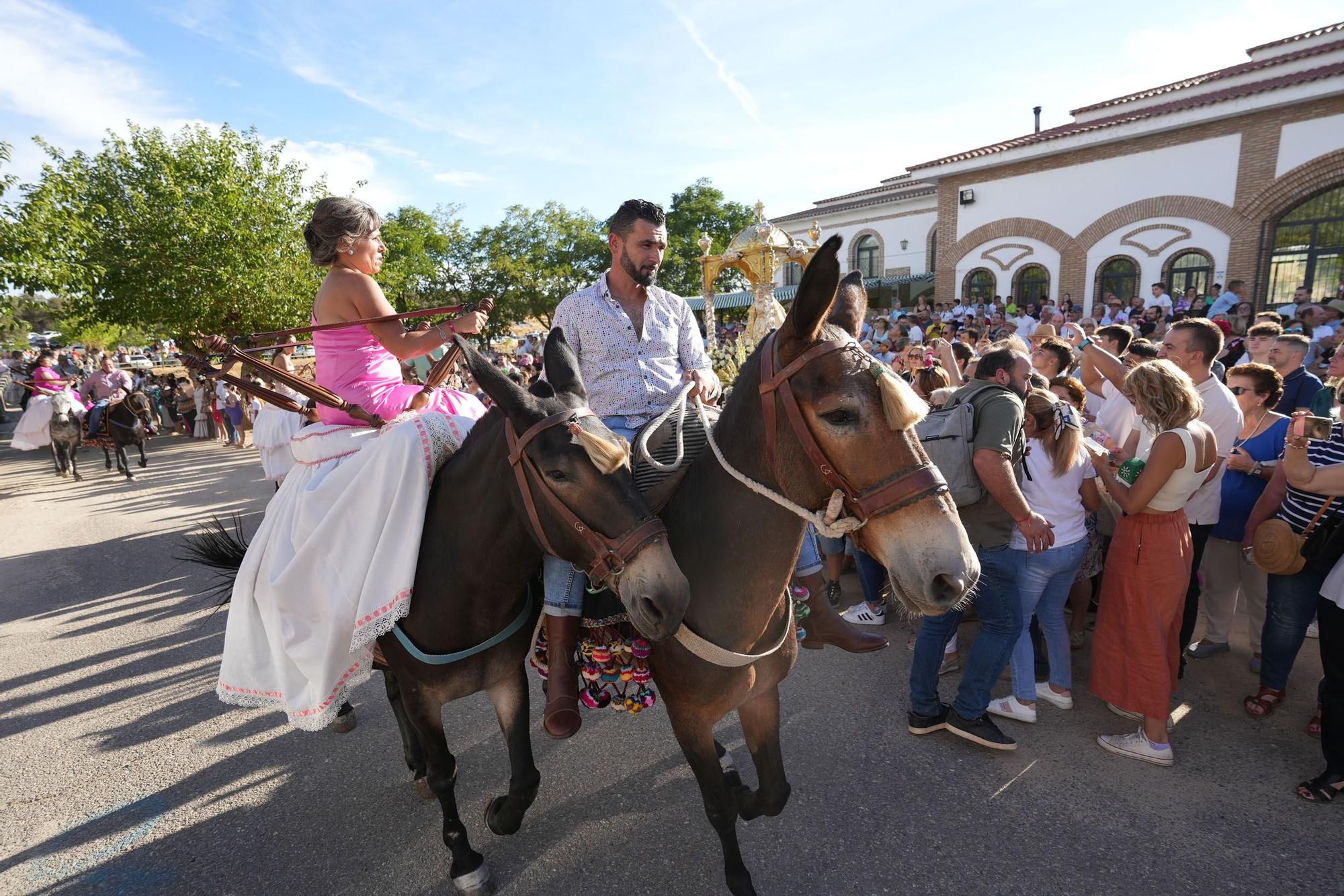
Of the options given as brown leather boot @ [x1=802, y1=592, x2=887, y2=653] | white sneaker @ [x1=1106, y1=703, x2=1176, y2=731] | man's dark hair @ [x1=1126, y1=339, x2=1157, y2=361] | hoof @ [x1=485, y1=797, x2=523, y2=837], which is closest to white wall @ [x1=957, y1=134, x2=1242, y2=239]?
man's dark hair @ [x1=1126, y1=339, x2=1157, y2=361]

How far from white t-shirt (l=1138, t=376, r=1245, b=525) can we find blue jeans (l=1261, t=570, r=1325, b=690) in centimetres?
49

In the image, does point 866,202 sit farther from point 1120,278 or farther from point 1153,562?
point 1153,562

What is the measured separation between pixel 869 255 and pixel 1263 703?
1041 inches

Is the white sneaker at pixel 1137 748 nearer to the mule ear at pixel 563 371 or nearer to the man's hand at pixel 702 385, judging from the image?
the man's hand at pixel 702 385

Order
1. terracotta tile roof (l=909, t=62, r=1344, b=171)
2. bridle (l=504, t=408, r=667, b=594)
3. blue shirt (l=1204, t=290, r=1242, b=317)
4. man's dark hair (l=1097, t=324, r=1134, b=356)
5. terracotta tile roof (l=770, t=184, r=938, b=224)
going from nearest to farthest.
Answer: bridle (l=504, t=408, r=667, b=594)
man's dark hair (l=1097, t=324, r=1134, b=356)
blue shirt (l=1204, t=290, r=1242, b=317)
terracotta tile roof (l=909, t=62, r=1344, b=171)
terracotta tile roof (l=770, t=184, r=938, b=224)

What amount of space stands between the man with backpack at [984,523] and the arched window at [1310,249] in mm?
16620

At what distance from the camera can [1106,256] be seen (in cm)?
1756

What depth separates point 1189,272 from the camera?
1633 centimetres

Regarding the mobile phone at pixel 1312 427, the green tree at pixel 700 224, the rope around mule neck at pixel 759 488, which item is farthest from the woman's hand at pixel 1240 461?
the green tree at pixel 700 224

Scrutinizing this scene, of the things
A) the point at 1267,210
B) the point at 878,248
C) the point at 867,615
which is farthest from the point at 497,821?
the point at 878,248

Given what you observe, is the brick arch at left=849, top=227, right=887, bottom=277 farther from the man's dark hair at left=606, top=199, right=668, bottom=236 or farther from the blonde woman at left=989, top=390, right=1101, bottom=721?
the man's dark hair at left=606, top=199, right=668, bottom=236

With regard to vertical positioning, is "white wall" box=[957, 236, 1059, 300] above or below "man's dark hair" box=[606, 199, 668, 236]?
above

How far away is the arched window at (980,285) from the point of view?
2023 centimetres

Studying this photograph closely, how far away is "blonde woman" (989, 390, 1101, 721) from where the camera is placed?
346cm
